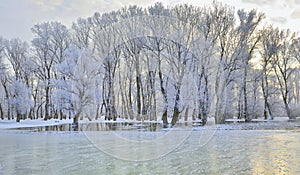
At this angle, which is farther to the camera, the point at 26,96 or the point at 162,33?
the point at 26,96

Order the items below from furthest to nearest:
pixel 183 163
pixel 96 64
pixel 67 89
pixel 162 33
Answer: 1. pixel 96 64
2. pixel 67 89
3. pixel 162 33
4. pixel 183 163

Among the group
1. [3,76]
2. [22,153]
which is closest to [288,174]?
[22,153]

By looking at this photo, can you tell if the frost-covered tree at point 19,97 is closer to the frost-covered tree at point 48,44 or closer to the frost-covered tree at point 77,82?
the frost-covered tree at point 48,44

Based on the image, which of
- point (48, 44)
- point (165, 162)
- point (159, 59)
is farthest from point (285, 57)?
point (165, 162)

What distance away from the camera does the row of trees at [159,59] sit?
24.7 metres

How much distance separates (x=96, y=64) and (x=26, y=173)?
21.5 m

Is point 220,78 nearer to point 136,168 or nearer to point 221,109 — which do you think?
point 221,109

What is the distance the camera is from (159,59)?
2517cm

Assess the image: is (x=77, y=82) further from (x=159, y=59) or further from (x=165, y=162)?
(x=165, y=162)

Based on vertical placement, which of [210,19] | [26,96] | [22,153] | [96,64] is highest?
[210,19]

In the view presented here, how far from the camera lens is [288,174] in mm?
7227

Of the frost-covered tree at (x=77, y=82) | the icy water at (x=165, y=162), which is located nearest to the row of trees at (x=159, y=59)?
the frost-covered tree at (x=77, y=82)

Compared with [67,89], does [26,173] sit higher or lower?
lower

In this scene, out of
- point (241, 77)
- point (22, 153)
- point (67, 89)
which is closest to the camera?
point (22, 153)
